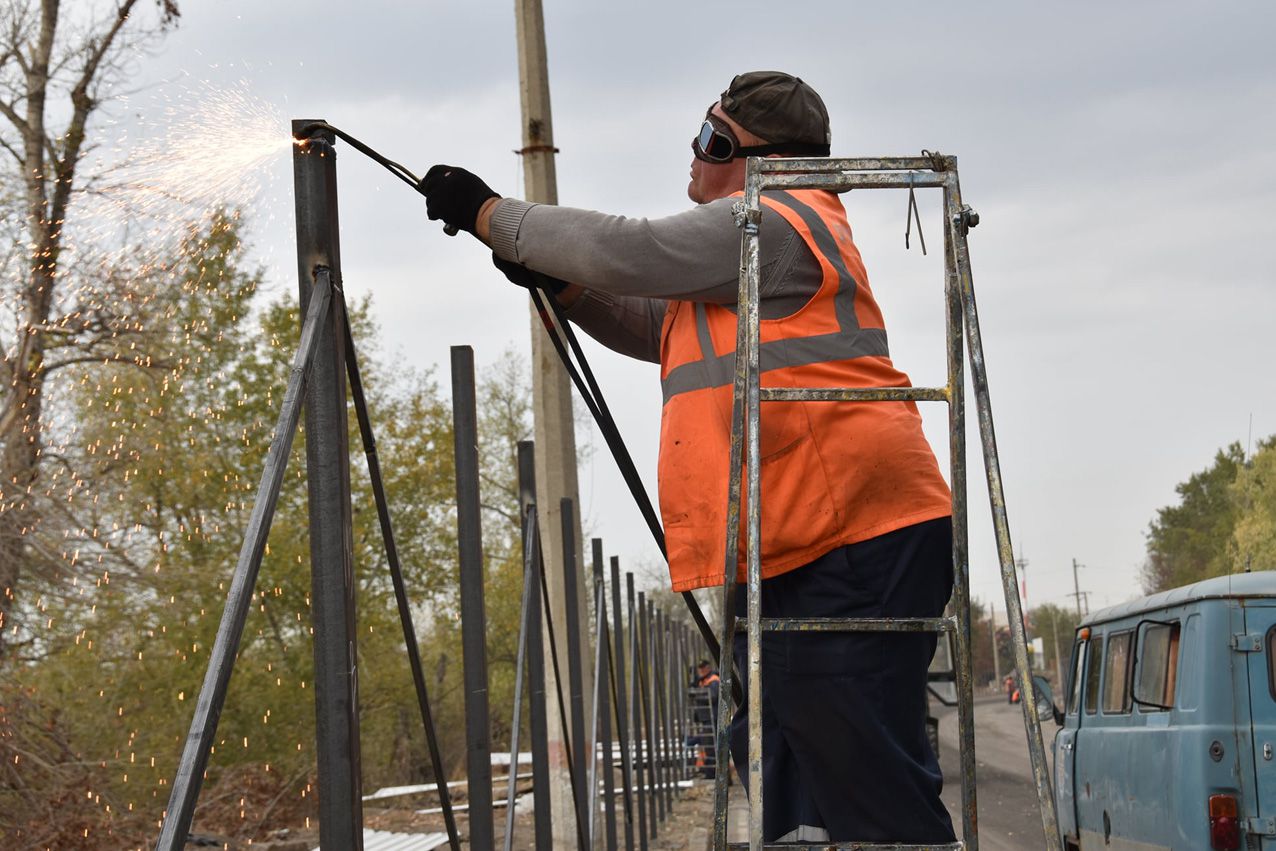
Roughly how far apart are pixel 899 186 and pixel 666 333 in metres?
0.64

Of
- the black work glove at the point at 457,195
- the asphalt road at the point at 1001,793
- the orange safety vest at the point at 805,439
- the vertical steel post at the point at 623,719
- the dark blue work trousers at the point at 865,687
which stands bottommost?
the asphalt road at the point at 1001,793

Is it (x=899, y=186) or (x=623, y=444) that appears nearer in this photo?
(x=899, y=186)

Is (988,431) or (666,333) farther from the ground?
(666,333)

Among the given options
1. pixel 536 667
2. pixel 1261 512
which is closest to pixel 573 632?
pixel 536 667

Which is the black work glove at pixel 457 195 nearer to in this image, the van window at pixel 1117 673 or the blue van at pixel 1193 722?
the blue van at pixel 1193 722

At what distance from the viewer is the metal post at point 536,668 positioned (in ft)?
21.0

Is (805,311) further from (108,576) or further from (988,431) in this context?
(108,576)

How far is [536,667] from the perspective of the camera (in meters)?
6.52

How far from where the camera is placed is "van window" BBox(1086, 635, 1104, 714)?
28.6ft

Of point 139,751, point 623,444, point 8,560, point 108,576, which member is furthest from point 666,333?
point 139,751

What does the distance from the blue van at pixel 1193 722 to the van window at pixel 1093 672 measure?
278 millimetres

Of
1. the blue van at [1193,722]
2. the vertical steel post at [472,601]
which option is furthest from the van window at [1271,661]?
the vertical steel post at [472,601]

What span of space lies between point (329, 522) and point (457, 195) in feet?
2.52

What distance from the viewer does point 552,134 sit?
9.54 metres
